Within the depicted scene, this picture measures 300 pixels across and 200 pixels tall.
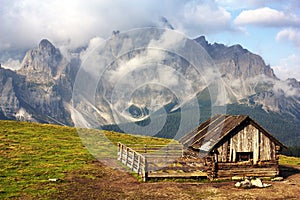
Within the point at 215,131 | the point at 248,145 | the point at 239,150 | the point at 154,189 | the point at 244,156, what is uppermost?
the point at 215,131

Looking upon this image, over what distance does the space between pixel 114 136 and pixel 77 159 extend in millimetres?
28230

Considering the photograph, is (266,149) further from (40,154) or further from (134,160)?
(40,154)

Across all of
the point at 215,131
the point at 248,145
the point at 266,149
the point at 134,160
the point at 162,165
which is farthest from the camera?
the point at 162,165

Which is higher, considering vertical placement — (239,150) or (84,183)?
(239,150)

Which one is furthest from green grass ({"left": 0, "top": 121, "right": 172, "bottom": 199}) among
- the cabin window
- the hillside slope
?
the cabin window

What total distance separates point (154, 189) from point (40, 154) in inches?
807

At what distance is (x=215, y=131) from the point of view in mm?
33969

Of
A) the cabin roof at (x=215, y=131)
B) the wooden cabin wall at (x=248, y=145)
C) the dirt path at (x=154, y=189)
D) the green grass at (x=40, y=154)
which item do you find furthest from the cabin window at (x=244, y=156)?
the green grass at (x=40, y=154)

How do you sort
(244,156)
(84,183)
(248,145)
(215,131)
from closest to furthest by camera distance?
1. (84,183)
2. (248,145)
3. (244,156)
4. (215,131)

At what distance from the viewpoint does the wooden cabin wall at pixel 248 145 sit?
31859 millimetres

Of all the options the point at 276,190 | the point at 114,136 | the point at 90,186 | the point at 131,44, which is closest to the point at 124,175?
the point at 90,186

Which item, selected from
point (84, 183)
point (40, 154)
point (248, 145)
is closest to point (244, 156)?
point (248, 145)

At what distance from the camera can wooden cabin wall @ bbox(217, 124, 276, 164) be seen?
31859 mm

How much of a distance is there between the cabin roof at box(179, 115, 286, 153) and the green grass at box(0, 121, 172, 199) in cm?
1250
